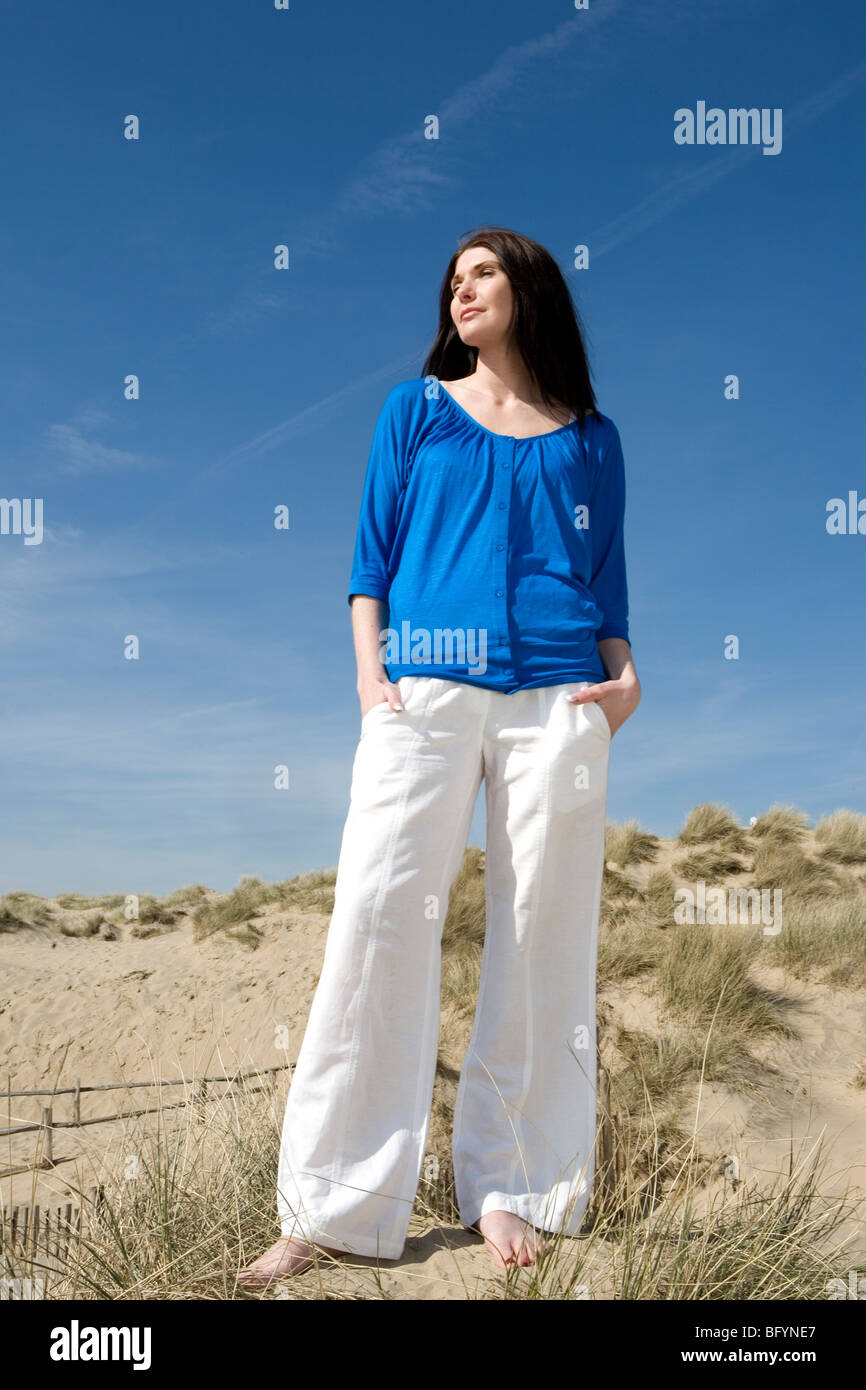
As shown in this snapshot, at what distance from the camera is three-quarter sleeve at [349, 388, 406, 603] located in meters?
2.64

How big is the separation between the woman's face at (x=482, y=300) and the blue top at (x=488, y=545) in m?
0.18

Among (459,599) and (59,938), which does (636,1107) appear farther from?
(59,938)

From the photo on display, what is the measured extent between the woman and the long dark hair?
0.5 inches

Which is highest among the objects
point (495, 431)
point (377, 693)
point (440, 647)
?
point (495, 431)

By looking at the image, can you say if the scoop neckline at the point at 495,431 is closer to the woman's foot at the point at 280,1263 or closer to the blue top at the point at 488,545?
the blue top at the point at 488,545

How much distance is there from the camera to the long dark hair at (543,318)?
9.04 ft

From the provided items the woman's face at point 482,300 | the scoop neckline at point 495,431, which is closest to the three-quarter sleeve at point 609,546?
the scoop neckline at point 495,431

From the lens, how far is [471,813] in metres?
2.46

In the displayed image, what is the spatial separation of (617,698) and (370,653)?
26.5 inches
